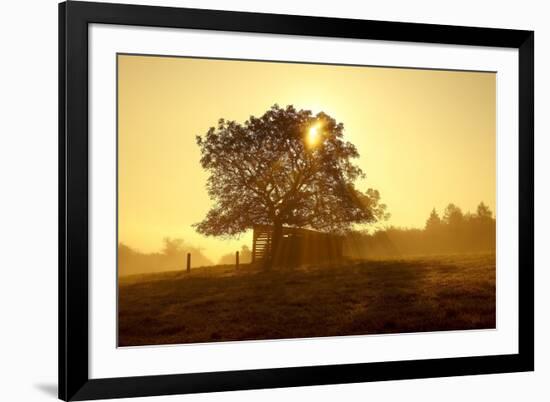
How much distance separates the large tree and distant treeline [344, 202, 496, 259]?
0.13m

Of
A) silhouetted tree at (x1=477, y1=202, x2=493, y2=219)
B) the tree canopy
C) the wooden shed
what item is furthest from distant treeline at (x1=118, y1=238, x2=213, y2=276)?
silhouetted tree at (x1=477, y1=202, x2=493, y2=219)

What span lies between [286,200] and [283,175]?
154mm

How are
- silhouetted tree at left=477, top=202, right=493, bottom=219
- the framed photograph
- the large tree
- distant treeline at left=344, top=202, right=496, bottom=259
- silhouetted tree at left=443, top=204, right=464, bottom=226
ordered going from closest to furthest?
the framed photograph → the large tree → distant treeline at left=344, top=202, right=496, bottom=259 → silhouetted tree at left=443, top=204, right=464, bottom=226 → silhouetted tree at left=477, top=202, right=493, bottom=219

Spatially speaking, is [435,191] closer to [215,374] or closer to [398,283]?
[398,283]

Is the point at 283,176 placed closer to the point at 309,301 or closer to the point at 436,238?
the point at 309,301

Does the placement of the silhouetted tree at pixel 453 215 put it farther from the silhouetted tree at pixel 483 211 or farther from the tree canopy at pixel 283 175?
the tree canopy at pixel 283 175

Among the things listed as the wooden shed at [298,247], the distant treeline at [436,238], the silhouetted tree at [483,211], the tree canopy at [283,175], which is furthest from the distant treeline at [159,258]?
the silhouetted tree at [483,211]

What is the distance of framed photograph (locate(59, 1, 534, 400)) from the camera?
4598mm

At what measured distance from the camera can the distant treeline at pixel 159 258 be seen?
4617mm

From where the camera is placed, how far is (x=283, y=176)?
490cm

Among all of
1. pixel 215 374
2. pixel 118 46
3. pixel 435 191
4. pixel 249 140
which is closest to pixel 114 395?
pixel 215 374

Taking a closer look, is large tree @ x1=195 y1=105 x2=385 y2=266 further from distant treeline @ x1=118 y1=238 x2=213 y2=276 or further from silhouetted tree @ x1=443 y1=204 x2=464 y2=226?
silhouetted tree @ x1=443 y1=204 x2=464 y2=226

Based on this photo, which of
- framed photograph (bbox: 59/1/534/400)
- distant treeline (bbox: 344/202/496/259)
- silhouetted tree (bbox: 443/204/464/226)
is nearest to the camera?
framed photograph (bbox: 59/1/534/400)

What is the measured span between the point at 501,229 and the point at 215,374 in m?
2.11
